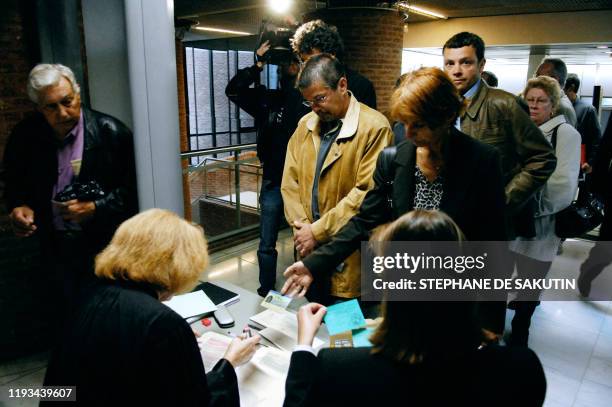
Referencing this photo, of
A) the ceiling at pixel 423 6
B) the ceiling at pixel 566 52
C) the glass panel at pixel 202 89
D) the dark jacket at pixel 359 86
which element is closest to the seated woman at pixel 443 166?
the dark jacket at pixel 359 86

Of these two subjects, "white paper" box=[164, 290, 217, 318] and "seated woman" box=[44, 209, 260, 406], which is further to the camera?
"white paper" box=[164, 290, 217, 318]

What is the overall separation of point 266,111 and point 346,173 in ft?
4.27

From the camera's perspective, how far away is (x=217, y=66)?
13.0 meters

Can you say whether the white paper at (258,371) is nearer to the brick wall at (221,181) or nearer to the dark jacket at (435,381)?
the dark jacket at (435,381)

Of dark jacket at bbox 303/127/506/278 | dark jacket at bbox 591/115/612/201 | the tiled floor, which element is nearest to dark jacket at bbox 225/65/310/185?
the tiled floor

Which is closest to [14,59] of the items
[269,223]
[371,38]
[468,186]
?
[269,223]

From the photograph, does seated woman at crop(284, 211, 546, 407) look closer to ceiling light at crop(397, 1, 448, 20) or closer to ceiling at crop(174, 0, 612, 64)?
ceiling at crop(174, 0, 612, 64)

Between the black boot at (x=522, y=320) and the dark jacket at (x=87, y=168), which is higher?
the dark jacket at (x=87, y=168)

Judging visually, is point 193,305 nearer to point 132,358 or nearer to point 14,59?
point 132,358

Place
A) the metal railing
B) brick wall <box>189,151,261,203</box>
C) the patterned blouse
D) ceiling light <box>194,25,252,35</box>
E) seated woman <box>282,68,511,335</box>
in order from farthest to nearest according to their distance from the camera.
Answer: ceiling light <box>194,25,252,35</box>, brick wall <box>189,151,261,203</box>, the metal railing, the patterned blouse, seated woman <box>282,68,511,335</box>

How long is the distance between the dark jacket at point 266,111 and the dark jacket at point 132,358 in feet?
6.95

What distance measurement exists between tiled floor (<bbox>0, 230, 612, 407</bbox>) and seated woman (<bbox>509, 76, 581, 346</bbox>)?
0.33 metres

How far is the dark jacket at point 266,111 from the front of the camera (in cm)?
325

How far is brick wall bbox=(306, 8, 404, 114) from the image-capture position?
6023 mm
